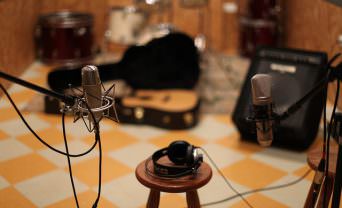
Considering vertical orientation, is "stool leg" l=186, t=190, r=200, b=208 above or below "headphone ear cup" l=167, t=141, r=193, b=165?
below

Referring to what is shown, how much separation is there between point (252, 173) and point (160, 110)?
0.96m

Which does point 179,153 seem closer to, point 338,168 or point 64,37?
point 338,168

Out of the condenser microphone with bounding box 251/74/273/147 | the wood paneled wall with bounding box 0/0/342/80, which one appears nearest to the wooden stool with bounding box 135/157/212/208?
the condenser microphone with bounding box 251/74/273/147

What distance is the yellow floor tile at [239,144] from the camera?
339 cm

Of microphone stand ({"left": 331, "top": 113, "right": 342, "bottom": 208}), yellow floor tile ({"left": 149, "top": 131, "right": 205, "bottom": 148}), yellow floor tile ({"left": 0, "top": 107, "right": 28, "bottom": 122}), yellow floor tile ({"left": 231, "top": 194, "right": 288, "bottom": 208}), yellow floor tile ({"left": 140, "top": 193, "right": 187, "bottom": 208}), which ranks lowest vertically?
yellow floor tile ({"left": 231, "top": 194, "right": 288, "bottom": 208})

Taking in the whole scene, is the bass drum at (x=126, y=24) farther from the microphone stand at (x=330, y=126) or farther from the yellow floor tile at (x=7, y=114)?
the microphone stand at (x=330, y=126)

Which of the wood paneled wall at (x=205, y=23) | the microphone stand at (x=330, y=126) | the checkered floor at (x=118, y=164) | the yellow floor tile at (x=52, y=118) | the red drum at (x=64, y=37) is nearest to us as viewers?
the microphone stand at (x=330, y=126)

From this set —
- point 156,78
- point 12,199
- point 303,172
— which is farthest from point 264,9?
point 12,199

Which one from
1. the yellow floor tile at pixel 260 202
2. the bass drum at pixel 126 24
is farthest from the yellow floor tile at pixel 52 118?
the yellow floor tile at pixel 260 202

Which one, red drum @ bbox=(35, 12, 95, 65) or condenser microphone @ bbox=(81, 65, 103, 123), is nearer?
condenser microphone @ bbox=(81, 65, 103, 123)

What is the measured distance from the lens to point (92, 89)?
1.74 m

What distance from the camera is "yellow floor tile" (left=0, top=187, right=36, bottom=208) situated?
104 inches

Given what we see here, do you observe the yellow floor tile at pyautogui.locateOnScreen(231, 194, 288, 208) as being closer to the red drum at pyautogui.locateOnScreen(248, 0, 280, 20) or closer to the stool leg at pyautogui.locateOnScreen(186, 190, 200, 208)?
the stool leg at pyautogui.locateOnScreen(186, 190, 200, 208)

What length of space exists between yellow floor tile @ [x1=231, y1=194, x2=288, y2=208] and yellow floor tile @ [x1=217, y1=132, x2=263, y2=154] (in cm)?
63
